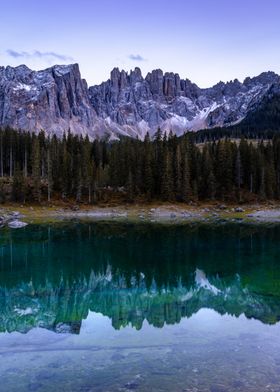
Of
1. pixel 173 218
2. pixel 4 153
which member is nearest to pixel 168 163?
pixel 173 218

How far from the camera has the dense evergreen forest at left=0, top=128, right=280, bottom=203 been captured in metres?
101

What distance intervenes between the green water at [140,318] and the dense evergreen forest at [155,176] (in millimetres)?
46977

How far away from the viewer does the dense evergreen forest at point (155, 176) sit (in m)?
101

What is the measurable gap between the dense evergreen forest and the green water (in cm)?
4698

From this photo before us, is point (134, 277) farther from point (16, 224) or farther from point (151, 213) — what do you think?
point (151, 213)

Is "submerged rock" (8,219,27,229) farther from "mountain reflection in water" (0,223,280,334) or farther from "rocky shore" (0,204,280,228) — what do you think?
"mountain reflection in water" (0,223,280,334)

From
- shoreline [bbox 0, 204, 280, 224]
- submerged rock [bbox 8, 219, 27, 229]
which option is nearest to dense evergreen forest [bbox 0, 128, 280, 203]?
shoreline [bbox 0, 204, 280, 224]

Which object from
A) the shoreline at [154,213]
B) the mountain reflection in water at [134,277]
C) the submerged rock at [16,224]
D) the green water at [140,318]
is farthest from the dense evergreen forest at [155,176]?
the green water at [140,318]

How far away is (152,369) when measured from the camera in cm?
1788

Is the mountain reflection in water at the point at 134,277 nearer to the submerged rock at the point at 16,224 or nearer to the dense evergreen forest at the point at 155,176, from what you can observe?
the submerged rock at the point at 16,224

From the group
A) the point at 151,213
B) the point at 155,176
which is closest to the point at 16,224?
the point at 151,213

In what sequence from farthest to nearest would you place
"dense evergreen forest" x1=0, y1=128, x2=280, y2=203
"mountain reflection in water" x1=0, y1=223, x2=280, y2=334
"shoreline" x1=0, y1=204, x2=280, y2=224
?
"dense evergreen forest" x1=0, y1=128, x2=280, y2=203, "shoreline" x1=0, y1=204, x2=280, y2=224, "mountain reflection in water" x1=0, y1=223, x2=280, y2=334

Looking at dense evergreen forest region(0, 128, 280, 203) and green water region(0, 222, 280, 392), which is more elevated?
dense evergreen forest region(0, 128, 280, 203)

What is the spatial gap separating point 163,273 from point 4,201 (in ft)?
204
